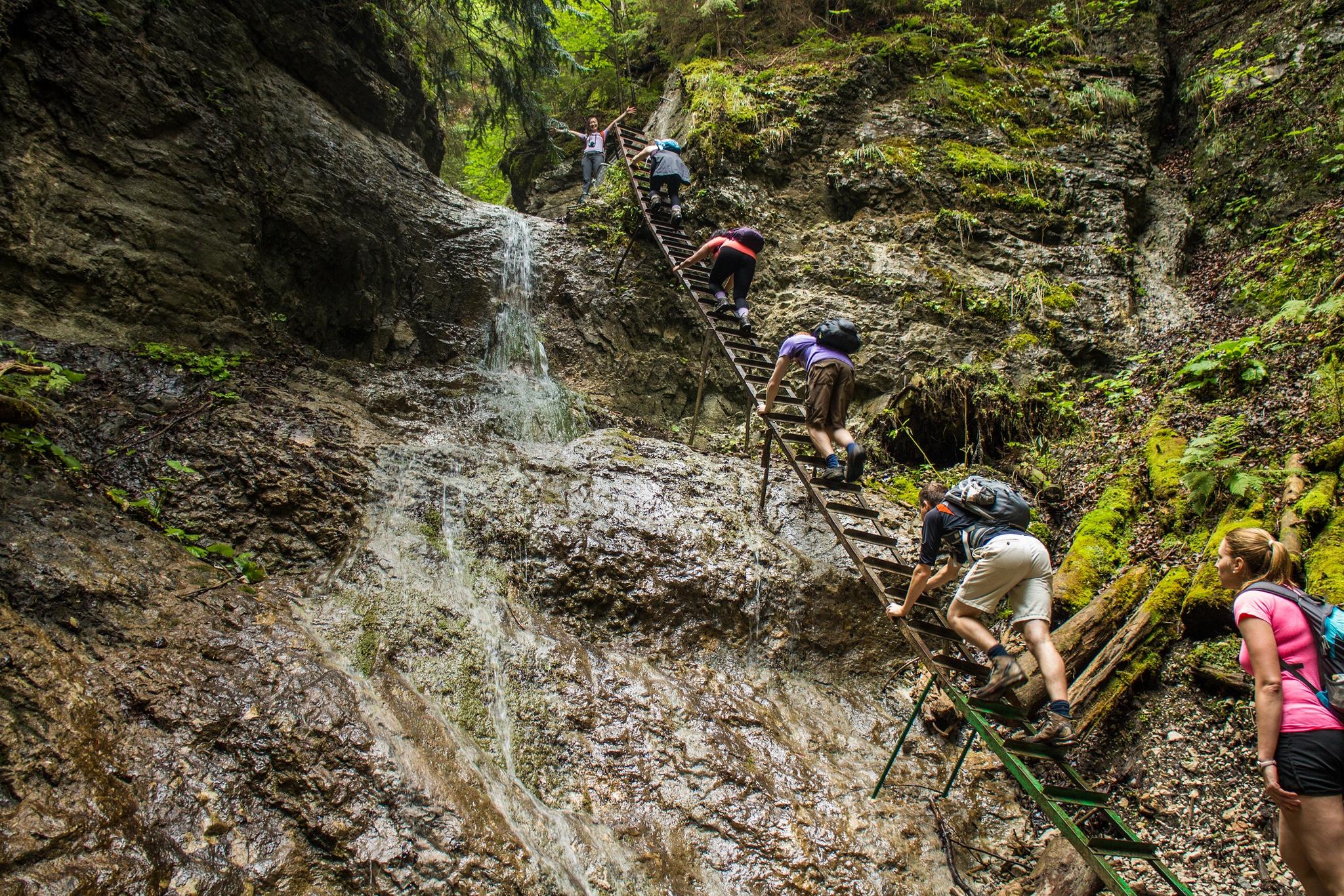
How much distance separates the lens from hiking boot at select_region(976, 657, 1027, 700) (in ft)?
12.7

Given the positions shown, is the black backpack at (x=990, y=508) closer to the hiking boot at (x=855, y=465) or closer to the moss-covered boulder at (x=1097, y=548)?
the hiking boot at (x=855, y=465)

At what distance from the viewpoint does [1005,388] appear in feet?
26.0

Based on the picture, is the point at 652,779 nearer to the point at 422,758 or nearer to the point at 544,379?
the point at 422,758

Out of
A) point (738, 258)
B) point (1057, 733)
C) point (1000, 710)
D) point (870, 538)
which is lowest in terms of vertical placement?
point (1000, 710)

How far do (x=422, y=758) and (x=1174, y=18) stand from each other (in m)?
16.1

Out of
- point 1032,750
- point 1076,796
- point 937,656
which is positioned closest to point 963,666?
point 937,656

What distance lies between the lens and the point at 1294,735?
2604 mm

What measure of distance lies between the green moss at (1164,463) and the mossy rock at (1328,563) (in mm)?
1273

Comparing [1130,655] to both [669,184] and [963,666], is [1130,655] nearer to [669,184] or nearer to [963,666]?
[963,666]

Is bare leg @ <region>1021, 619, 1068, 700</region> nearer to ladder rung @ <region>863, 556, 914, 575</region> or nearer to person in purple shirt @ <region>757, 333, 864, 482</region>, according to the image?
ladder rung @ <region>863, 556, 914, 575</region>

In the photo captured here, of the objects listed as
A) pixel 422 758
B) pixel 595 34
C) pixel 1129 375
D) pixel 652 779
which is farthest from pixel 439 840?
pixel 595 34

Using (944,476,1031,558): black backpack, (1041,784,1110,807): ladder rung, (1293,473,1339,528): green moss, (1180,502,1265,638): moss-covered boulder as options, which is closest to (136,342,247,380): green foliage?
(944,476,1031,558): black backpack

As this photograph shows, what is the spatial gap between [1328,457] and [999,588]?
304 centimetres

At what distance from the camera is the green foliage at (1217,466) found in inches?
201
